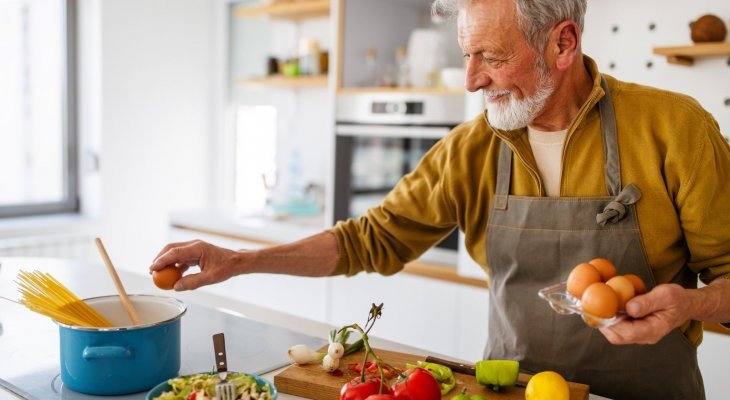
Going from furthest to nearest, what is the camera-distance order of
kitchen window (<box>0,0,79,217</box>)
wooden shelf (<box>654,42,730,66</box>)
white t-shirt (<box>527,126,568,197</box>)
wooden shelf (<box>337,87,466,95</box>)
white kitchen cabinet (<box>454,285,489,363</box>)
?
kitchen window (<box>0,0,79,217</box>)
wooden shelf (<box>337,87,466,95</box>)
white kitchen cabinet (<box>454,285,489,363</box>)
wooden shelf (<box>654,42,730,66</box>)
white t-shirt (<box>527,126,568,197</box>)

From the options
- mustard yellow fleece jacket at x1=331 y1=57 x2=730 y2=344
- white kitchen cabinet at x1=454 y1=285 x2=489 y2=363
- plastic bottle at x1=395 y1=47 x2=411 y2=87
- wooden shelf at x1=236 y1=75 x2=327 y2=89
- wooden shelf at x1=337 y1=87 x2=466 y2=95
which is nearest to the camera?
mustard yellow fleece jacket at x1=331 y1=57 x2=730 y2=344

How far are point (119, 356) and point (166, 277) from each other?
0.24 m

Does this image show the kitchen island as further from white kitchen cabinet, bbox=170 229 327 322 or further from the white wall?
the white wall

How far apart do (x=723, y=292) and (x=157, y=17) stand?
135 inches

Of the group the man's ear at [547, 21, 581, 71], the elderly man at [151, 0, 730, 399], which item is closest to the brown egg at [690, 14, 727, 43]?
the elderly man at [151, 0, 730, 399]

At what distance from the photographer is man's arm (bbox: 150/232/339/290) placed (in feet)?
4.56

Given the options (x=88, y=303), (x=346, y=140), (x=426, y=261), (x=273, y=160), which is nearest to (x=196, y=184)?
(x=273, y=160)

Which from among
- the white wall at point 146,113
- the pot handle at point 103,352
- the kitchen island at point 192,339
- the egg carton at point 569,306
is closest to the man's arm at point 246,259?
the kitchen island at point 192,339

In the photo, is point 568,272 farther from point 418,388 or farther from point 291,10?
point 291,10

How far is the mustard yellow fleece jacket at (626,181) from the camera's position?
133 cm

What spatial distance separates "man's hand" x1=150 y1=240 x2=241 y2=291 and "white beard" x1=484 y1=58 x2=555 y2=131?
2.01 feet

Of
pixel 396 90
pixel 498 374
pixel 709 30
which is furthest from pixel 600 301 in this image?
pixel 396 90

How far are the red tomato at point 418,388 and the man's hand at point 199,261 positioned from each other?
49 centimetres

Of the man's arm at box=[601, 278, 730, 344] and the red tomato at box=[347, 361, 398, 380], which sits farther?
the red tomato at box=[347, 361, 398, 380]
